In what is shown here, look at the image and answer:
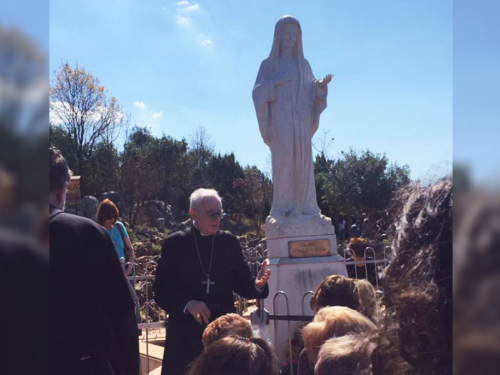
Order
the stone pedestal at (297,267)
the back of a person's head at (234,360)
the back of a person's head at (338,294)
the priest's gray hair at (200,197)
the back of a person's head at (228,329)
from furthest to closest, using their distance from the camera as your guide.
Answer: the stone pedestal at (297,267) < the priest's gray hair at (200,197) < the back of a person's head at (338,294) < the back of a person's head at (228,329) < the back of a person's head at (234,360)

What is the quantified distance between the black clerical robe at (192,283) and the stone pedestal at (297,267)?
2.83 m

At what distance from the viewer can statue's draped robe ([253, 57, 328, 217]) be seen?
7.20m

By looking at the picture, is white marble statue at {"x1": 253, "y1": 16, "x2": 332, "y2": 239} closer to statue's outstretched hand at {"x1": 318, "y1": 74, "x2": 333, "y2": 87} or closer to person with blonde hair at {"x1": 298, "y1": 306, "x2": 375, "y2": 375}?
statue's outstretched hand at {"x1": 318, "y1": 74, "x2": 333, "y2": 87}

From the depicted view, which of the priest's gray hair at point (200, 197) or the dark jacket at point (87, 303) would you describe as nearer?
the dark jacket at point (87, 303)

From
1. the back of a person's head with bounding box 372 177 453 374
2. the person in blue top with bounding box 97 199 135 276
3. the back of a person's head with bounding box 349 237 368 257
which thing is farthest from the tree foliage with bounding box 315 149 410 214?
the back of a person's head with bounding box 372 177 453 374

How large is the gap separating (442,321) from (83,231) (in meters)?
1.41

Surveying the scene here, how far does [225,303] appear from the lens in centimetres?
341

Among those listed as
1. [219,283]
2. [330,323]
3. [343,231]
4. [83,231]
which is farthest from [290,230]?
[343,231]

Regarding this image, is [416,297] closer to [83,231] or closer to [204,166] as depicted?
[83,231]

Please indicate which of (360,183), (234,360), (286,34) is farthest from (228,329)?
Result: (360,183)

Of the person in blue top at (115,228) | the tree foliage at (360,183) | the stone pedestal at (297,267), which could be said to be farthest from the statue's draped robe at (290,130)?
the tree foliage at (360,183)

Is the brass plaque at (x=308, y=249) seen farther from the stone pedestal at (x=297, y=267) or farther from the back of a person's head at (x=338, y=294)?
the back of a person's head at (x=338, y=294)

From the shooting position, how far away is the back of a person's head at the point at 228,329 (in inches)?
96.4

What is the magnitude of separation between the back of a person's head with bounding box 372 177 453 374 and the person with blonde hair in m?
0.96
